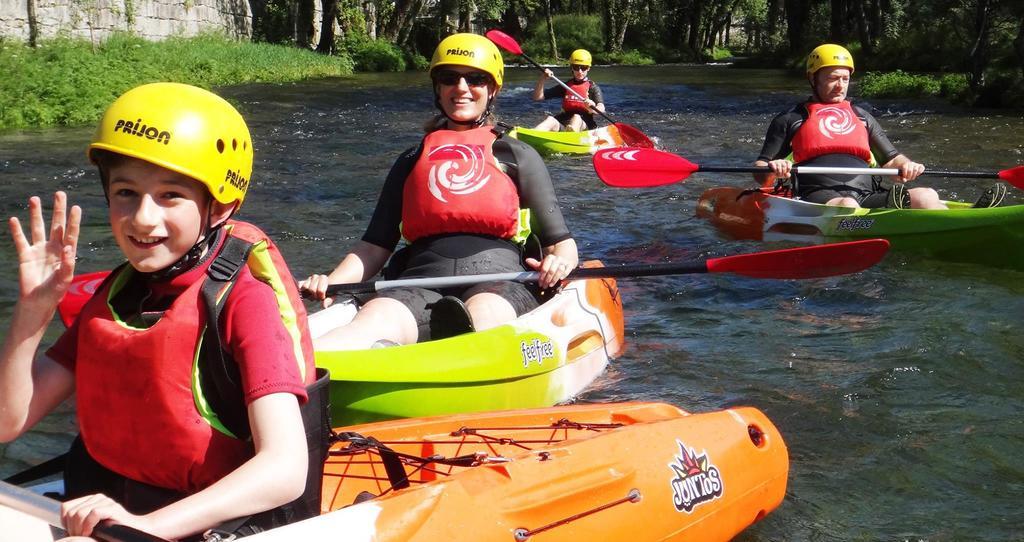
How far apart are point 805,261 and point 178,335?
318cm

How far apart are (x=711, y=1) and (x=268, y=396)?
1946 inches

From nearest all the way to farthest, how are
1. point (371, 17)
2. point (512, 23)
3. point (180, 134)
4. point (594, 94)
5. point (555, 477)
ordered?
point (180, 134) → point (555, 477) → point (594, 94) → point (371, 17) → point (512, 23)

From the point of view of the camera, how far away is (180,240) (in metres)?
2.17

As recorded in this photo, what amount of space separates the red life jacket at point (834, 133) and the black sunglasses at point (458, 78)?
368 centimetres

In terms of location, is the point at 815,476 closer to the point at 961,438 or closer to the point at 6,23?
the point at 961,438

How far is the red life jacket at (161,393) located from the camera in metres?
2.15

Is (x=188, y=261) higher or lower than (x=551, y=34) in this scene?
higher

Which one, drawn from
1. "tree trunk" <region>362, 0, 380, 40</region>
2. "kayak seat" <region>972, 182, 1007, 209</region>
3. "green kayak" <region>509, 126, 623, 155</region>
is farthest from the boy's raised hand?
"tree trunk" <region>362, 0, 380, 40</region>

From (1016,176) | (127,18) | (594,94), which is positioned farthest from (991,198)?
(127,18)

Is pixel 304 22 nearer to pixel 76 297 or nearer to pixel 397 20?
pixel 397 20

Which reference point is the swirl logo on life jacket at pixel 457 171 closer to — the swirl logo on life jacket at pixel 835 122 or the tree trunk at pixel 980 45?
the swirl logo on life jacket at pixel 835 122

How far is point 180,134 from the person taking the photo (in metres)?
2.11

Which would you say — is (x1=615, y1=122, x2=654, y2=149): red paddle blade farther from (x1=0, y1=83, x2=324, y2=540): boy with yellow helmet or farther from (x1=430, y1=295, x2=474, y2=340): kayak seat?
(x1=0, y1=83, x2=324, y2=540): boy with yellow helmet

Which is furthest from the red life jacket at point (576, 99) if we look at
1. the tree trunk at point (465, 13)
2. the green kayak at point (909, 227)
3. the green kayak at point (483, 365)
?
the tree trunk at point (465, 13)
